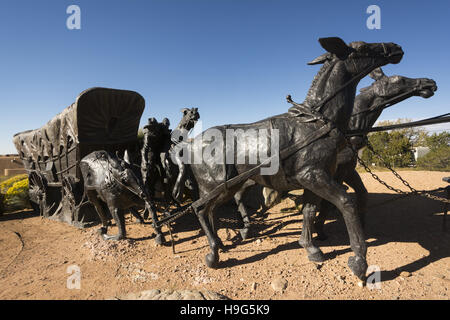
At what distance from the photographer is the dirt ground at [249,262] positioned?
2.70m

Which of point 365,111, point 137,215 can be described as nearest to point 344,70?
point 365,111

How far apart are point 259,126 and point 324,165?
1005 millimetres

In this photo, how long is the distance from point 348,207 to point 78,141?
599 centimetres

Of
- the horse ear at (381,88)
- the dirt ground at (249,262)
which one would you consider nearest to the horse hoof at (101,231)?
the dirt ground at (249,262)

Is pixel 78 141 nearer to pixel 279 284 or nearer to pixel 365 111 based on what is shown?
pixel 279 284

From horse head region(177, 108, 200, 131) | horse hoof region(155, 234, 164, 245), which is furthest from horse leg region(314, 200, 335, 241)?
horse head region(177, 108, 200, 131)

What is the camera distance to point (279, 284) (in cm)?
275

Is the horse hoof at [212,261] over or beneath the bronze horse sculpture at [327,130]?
beneath

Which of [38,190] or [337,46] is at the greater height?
[337,46]

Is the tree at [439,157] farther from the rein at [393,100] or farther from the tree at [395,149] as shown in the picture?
the rein at [393,100]

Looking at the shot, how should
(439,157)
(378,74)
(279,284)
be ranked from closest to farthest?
(279,284) → (378,74) → (439,157)

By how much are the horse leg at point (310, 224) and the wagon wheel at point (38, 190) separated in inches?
312

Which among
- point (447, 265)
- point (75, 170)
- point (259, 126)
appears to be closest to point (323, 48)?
point (259, 126)

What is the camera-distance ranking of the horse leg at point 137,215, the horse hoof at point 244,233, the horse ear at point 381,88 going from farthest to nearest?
the horse leg at point 137,215 → the horse hoof at point 244,233 → the horse ear at point 381,88
